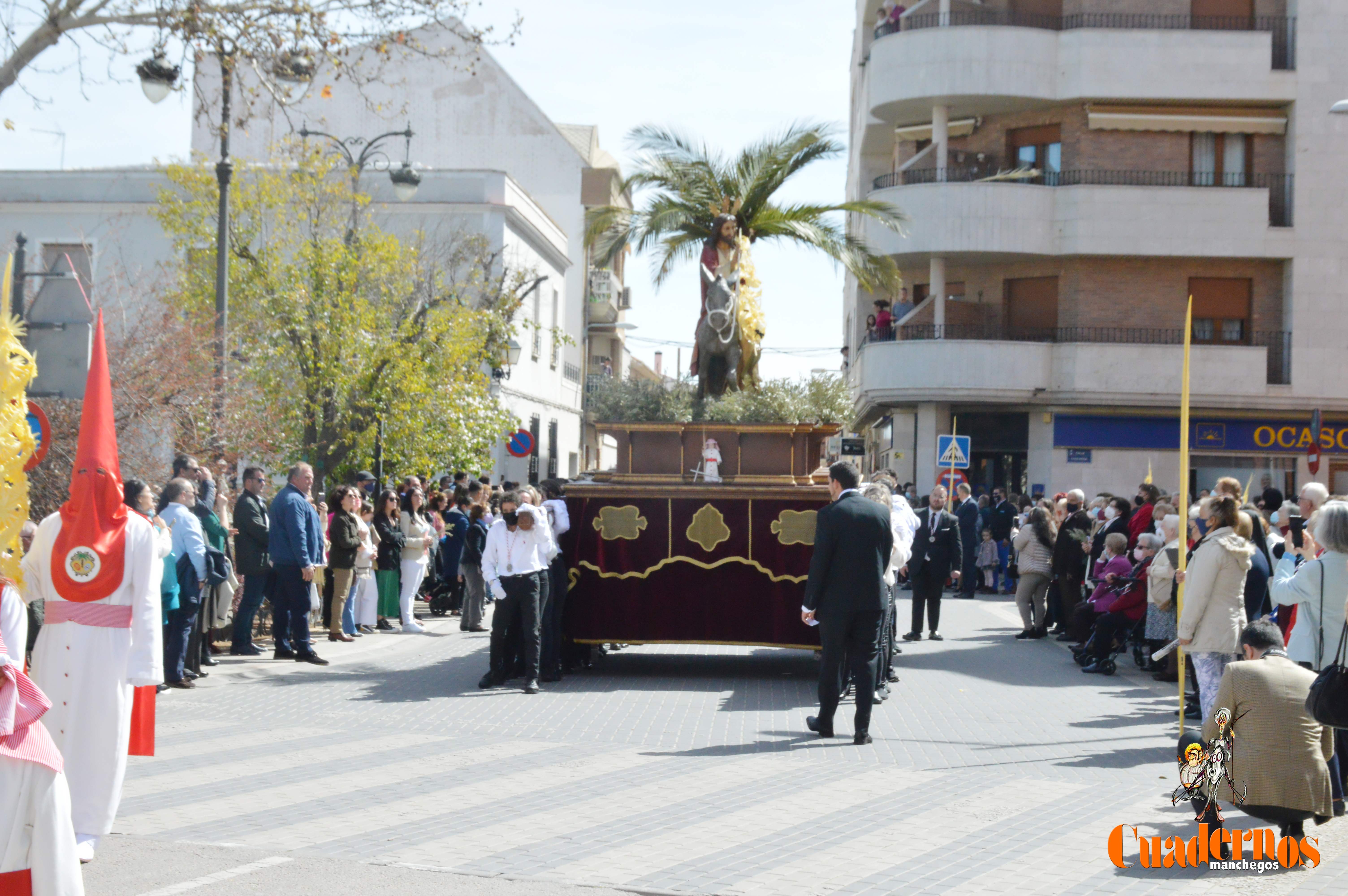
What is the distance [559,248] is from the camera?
42.8 m

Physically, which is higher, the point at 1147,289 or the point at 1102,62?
the point at 1102,62

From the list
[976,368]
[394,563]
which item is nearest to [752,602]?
[394,563]

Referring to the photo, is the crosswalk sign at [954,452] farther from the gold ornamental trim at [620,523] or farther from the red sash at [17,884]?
the red sash at [17,884]

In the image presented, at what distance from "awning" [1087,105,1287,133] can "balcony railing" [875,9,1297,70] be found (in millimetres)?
1187

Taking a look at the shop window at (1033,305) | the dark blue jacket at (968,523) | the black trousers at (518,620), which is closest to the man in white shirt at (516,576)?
the black trousers at (518,620)

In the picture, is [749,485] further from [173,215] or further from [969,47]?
[969,47]

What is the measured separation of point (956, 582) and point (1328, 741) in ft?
62.3

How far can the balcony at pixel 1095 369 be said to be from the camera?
107ft

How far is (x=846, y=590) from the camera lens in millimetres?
10430

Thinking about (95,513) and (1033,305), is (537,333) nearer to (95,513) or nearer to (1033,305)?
(1033,305)

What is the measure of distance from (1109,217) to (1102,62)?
3527mm

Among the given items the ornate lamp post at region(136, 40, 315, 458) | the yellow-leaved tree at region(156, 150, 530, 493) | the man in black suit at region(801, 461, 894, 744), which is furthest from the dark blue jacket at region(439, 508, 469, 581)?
the man in black suit at region(801, 461, 894, 744)

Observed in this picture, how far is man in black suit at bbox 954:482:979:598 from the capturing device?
23.4m

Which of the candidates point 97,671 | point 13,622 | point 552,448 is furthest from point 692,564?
point 552,448
